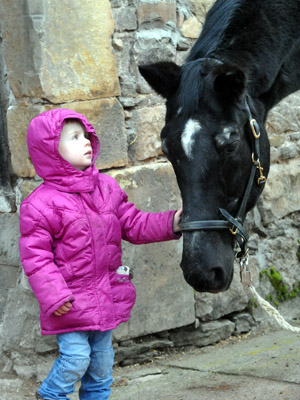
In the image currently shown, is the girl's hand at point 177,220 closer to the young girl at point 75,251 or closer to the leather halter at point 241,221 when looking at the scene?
the young girl at point 75,251

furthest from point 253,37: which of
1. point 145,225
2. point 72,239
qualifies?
point 72,239

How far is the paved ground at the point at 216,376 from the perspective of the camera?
11.5 ft

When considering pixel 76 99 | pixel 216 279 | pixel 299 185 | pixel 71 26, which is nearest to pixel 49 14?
pixel 71 26

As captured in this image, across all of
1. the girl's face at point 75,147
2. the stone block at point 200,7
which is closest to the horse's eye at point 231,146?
the girl's face at point 75,147

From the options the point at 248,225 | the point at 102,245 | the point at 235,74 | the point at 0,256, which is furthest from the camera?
the point at 248,225

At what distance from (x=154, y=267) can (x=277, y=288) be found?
3.48 feet

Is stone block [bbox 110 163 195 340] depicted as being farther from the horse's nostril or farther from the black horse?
the horse's nostril

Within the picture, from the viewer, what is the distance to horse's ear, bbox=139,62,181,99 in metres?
2.83

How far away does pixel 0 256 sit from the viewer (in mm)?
3748

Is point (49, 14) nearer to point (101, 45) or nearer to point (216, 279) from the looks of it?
point (101, 45)

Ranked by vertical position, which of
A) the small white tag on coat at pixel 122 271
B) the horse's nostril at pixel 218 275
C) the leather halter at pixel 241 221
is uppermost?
the leather halter at pixel 241 221

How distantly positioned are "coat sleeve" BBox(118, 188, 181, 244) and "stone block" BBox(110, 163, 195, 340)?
0.62 m

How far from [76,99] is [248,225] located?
1434mm

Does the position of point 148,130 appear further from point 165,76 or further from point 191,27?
point 165,76
